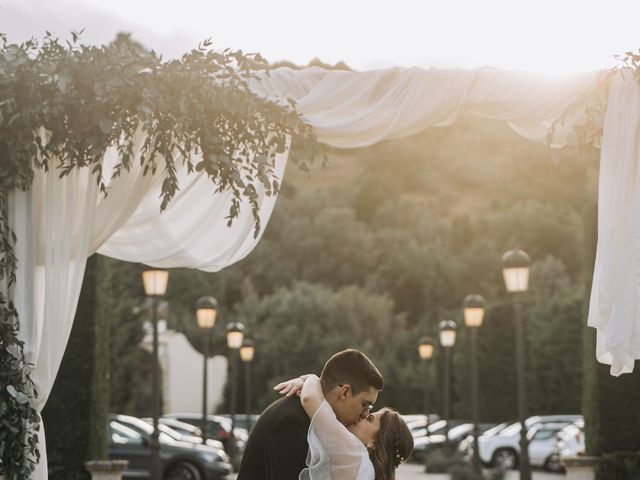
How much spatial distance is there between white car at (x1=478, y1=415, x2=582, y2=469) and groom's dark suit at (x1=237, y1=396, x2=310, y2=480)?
22.2 metres

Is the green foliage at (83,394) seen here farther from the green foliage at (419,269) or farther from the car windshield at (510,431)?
the car windshield at (510,431)

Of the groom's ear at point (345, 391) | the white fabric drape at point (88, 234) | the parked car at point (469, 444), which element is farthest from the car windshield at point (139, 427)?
the groom's ear at point (345, 391)

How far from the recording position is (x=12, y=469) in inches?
256

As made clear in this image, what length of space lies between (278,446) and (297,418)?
15 centimetres

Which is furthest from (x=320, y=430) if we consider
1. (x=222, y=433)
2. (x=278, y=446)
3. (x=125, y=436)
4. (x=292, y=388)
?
(x=222, y=433)

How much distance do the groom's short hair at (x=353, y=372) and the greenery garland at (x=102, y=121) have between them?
2.16 metres

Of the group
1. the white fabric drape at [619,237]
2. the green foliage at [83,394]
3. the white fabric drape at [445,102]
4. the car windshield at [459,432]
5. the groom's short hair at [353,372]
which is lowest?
the car windshield at [459,432]

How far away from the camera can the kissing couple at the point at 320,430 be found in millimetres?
4773

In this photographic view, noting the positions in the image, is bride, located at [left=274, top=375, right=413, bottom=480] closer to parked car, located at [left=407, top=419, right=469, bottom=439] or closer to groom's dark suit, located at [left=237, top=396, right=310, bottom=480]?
groom's dark suit, located at [left=237, top=396, right=310, bottom=480]

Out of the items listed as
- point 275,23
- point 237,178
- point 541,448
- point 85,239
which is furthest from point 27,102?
point 541,448

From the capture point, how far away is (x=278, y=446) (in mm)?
4785

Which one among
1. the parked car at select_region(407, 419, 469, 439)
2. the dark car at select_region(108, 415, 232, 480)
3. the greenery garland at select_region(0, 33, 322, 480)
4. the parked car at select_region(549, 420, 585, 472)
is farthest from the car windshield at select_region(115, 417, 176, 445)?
the parked car at select_region(407, 419, 469, 439)

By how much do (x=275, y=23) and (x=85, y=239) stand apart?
10028 millimetres

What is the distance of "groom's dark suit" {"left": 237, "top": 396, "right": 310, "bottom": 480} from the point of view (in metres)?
4.77
